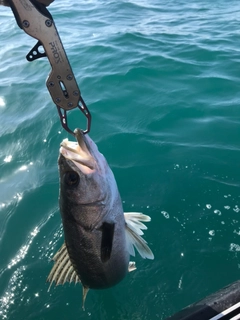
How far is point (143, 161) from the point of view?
20.1ft

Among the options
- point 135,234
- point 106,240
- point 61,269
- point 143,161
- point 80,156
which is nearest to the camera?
point 80,156

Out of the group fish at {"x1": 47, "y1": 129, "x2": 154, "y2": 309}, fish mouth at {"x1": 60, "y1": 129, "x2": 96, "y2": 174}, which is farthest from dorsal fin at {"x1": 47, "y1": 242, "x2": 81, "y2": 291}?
fish mouth at {"x1": 60, "y1": 129, "x2": 96, "y2": 174}

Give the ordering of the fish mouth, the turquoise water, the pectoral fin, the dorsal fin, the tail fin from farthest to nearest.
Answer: the turquoise water
the tail fin
the dorsal fin
the pectoral fin
the fish mouth

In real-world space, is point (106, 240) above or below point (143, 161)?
above

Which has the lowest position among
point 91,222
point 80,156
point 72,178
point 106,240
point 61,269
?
point 61,269

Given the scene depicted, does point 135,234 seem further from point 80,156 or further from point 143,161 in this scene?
point 143,161

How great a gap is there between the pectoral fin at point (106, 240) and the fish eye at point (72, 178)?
0.52 metres

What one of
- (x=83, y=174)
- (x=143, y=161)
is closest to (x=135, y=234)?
(x=83, y=174)

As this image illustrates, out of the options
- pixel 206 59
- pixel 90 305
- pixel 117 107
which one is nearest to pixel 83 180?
pixel 90 305

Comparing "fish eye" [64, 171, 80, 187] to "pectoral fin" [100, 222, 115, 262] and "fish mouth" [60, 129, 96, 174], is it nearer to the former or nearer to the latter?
"fish mouth" [60, 129, 96, 174]

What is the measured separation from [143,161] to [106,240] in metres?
3.09

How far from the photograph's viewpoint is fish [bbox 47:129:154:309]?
2855 millimetres

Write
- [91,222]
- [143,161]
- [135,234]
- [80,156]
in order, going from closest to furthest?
[80,156] < [91,222] < [135,234] < [143,161]

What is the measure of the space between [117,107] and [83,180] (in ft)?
16.6
